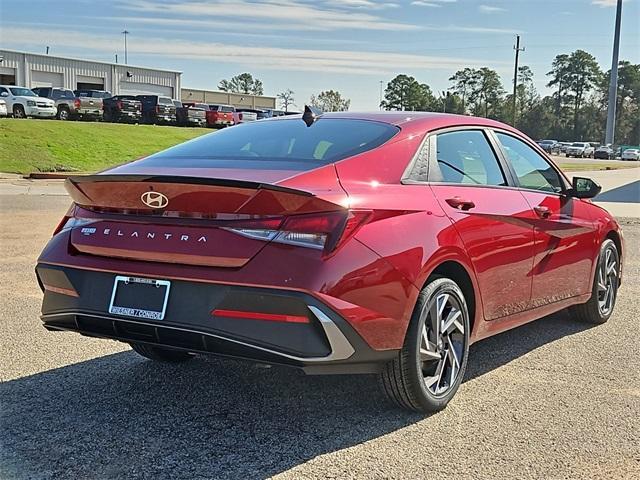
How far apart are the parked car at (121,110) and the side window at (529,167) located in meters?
39.2

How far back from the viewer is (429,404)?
3959 mm

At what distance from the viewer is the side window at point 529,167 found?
5.22m

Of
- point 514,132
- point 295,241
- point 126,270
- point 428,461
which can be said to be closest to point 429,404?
point 428,461

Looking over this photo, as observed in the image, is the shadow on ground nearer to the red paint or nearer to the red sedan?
the red sedan

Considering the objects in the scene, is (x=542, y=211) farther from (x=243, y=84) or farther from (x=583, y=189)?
(x=243, y=84)

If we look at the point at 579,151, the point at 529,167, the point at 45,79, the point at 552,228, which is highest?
the point at 45,79

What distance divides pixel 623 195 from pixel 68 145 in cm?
1949

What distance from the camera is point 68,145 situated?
28609 mm

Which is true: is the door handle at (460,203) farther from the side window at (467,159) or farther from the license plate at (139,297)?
the license plate at (139,297)

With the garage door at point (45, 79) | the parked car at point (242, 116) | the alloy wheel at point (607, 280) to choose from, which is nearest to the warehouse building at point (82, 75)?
the garage door at point (45, 79)

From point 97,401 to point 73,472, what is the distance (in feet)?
2.99

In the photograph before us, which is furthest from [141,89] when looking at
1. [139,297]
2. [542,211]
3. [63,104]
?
[139,297]

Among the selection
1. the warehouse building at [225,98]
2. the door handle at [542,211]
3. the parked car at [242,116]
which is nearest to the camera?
the door handle at [542,211]

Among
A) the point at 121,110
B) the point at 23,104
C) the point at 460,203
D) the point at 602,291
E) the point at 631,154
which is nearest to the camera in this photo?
the point at 460,203
